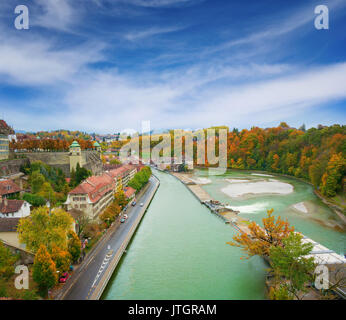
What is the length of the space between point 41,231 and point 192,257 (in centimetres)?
912

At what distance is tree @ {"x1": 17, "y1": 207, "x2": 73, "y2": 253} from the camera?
13.1m

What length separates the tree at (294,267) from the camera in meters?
11.1

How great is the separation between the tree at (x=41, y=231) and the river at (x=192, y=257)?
381 centimetres

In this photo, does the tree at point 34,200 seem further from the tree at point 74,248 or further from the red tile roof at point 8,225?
the tree at point 74,248

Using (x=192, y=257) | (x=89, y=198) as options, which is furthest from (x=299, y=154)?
(x=89, y=198)

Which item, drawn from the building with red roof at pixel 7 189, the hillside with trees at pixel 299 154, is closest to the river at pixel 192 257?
the hillside with trees at pixel 299 154

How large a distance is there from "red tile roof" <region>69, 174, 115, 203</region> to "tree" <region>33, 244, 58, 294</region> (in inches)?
338

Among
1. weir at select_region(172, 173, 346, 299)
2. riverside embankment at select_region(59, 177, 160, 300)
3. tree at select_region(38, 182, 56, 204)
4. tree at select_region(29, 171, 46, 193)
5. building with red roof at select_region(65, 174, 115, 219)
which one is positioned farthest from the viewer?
tree at select_region(29, 171, 46, 193)

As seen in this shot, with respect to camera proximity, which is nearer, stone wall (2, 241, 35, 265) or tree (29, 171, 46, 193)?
stone wall (2, 241, 35, 265)

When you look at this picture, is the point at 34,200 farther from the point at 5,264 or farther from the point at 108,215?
the point at 5,264

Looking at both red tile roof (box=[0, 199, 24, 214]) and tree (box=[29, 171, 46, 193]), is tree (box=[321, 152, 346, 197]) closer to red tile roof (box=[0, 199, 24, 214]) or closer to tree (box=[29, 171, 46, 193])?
tree (box=[29, 171, 46, 193])

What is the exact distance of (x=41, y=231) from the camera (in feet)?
43.9

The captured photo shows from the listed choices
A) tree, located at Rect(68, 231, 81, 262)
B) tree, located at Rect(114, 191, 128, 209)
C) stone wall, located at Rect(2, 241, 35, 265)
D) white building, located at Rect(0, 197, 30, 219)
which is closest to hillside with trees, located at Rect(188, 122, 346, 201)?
tree, located at Rect(114, 191, 128, 209)

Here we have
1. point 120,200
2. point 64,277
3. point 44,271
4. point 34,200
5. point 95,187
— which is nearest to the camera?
point 44,271
